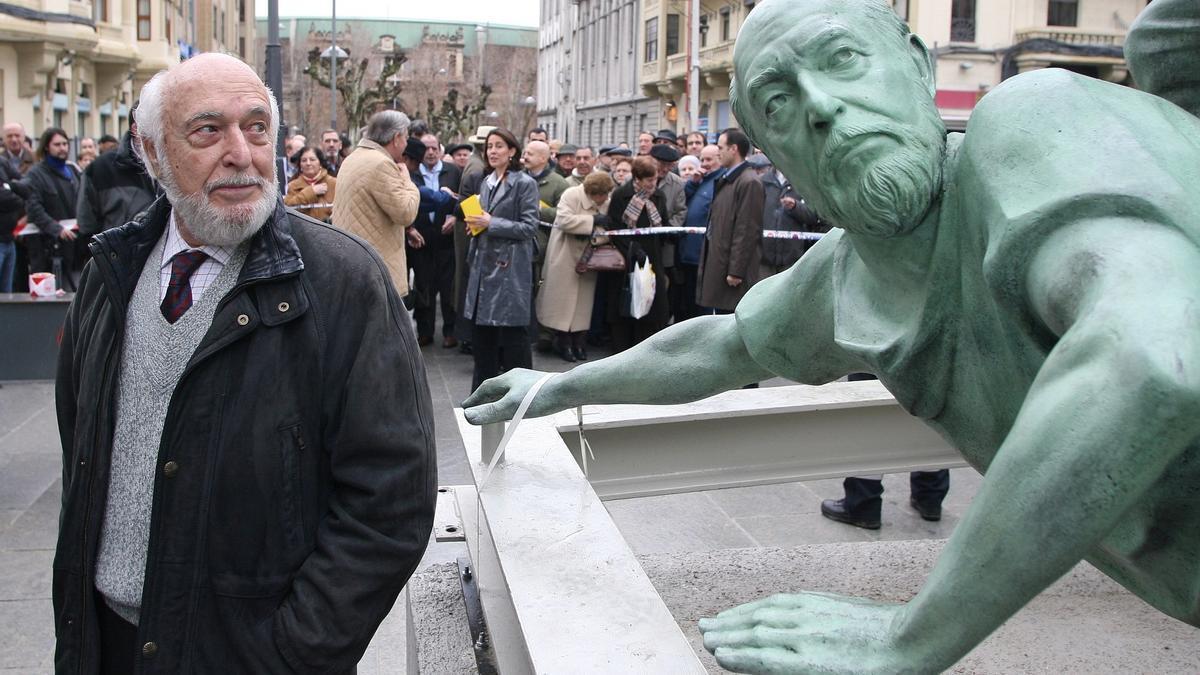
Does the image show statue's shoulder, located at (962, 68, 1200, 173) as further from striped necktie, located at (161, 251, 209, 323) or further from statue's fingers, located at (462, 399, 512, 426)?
striped necktie, located at (161, 251, 209, 323)

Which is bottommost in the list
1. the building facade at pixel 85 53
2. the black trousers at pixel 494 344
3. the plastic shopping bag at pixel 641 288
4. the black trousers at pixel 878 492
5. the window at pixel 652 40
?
the black trousers at pixel 878 492

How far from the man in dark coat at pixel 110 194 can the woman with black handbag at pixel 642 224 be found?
3.52 m

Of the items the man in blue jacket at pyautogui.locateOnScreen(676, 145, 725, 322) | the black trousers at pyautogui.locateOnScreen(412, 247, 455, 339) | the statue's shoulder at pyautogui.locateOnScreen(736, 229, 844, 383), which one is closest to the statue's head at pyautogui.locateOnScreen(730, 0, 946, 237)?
the statue's shoulder at pyautogui.locateOnScreen(736, 229, 844, 383)

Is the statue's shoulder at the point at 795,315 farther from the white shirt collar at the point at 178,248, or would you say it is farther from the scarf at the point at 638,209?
the scarf at the point at 638,209

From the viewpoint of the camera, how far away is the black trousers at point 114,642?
7.00ft

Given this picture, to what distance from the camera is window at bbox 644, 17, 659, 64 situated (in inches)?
1786

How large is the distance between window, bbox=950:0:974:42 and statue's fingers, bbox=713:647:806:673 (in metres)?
31.2

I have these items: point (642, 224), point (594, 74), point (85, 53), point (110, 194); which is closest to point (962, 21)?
point (85, 53)

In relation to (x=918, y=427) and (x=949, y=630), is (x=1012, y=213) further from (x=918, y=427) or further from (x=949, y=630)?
(x=918, y=427)

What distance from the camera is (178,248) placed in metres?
2.16

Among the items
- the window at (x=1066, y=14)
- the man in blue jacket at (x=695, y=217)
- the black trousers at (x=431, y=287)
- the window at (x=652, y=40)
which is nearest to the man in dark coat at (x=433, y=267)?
the black trousers at (x=431, y=287)

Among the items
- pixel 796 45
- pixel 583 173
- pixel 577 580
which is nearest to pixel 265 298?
pixel 577 580

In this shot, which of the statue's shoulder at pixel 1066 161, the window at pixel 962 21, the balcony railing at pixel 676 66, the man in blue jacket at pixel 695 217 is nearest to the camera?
the statue's shoulder at pixel 1066 161

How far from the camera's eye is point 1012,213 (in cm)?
107
